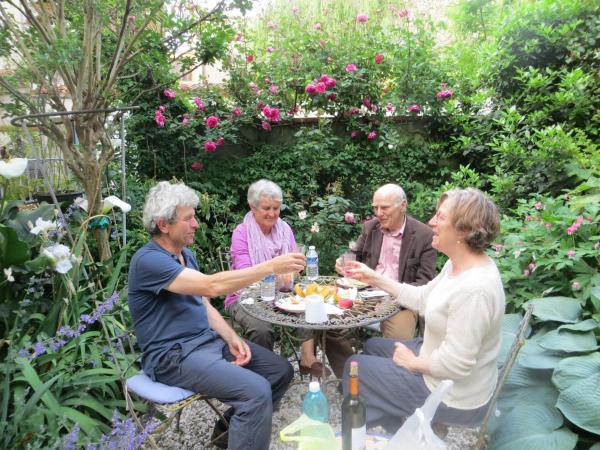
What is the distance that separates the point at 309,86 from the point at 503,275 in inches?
109

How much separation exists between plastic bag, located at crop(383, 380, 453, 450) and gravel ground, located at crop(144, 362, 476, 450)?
1.24 m

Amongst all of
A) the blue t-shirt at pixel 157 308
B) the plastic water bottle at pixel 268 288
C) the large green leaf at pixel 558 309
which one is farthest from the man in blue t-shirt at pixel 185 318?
the large green leaf at pixel 558 309

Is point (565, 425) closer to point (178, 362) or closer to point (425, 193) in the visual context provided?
point (178, 362)

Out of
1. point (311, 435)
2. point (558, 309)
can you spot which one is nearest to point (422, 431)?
point (311, 435)

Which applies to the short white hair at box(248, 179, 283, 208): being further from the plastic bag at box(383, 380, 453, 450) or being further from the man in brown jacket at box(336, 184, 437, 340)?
the plastic bag at box(383, 380, 453, 450)

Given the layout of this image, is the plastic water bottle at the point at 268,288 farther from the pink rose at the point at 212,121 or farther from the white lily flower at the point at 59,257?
the pink rose at the point at 212,121

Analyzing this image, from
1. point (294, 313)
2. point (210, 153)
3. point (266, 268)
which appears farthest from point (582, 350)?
point (210, 153)

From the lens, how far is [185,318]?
2.15 m

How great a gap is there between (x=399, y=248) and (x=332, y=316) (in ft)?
3.47

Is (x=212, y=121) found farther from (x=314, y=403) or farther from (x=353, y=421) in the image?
(x=353, y=421)

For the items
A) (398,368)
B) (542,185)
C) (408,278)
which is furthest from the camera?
(542,185)

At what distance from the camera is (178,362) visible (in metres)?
2.05

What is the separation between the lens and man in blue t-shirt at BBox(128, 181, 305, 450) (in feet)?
6.42

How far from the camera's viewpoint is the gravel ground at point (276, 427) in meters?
2.53
